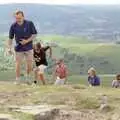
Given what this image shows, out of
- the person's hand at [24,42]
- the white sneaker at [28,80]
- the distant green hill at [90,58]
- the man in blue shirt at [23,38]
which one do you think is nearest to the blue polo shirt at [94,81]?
the white sneaker at [28,80]

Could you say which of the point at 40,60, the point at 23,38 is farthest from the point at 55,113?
the point at 40,60

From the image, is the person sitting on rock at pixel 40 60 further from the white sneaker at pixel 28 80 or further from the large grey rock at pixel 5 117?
the large grey rock at pixel 5 117

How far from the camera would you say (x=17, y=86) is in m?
14.5

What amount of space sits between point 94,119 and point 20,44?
500 centimetres

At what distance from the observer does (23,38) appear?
49.3 ft

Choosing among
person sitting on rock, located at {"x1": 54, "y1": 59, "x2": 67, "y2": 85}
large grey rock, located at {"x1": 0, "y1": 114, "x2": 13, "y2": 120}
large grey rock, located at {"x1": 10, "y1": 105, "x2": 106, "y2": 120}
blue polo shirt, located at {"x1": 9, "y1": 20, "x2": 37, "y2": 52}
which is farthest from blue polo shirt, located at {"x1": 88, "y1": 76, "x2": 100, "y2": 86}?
large grey rock, located at {"x1": 0, "y1": 114, "x2": 13, "y2": 120}

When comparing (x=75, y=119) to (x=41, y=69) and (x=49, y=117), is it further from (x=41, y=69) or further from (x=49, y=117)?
(x=41, y=69)

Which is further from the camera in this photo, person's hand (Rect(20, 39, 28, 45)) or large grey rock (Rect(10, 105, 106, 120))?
person's hand (Rect(20, 39, 28, 45))

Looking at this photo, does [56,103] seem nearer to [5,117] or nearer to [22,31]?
[5,117]

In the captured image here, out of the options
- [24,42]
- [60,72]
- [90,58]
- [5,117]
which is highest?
[24,42]

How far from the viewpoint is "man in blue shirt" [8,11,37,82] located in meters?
14.9

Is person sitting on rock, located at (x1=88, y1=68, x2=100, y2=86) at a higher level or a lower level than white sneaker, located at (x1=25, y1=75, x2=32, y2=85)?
lower

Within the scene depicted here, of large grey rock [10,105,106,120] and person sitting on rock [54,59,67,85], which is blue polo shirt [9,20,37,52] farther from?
large grey rock [10,105,106,120]

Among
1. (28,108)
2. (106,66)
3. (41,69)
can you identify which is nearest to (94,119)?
(28,108)
